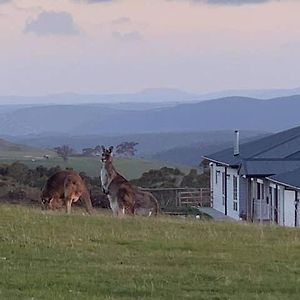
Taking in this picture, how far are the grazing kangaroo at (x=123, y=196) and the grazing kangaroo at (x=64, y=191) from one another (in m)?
0.88

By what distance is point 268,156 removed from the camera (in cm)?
4628

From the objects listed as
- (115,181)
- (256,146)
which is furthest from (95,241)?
(256,146)

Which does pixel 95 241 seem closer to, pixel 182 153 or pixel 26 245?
pixel 26 245

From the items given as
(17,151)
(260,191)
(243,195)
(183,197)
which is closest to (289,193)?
(260,191)

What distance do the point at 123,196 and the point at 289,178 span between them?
1749 cm

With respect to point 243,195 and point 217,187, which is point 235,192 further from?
point 217,187

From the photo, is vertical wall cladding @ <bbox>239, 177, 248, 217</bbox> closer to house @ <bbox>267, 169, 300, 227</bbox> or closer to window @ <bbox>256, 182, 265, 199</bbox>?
A: window @ <bbox>256, 182, 265, 199</bbox>

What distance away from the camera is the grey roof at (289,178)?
126 ft

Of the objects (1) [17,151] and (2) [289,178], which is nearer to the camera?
(2) [289,178]

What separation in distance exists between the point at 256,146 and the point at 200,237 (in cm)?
3468

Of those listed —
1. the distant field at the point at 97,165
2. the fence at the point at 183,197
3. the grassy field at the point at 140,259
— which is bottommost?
the fence at the point at 183,197

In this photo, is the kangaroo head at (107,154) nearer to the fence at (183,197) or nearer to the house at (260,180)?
the house at (260,180)

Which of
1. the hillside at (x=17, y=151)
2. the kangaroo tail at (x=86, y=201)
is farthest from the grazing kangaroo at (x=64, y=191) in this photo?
the hillside at (x=17, y=151)

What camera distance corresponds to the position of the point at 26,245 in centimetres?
1551
